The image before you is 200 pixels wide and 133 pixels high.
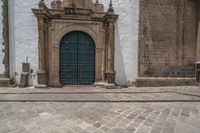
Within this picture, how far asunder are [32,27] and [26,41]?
30.4 inches

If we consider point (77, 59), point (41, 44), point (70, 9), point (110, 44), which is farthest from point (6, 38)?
point (110, 44)

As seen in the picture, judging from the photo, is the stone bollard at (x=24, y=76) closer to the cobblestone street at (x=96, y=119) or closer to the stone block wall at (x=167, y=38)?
the cobblestone street at (x=96, y=119)

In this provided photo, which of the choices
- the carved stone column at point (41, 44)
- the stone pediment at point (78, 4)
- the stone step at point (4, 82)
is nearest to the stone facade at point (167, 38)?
the stone pediment at point (78, 4)

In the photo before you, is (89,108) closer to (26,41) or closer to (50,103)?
(50,103)

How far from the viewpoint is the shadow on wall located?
35.5 feet

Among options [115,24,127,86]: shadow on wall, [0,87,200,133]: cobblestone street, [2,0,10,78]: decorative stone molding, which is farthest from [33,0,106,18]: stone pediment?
[0,87,200,133]: cobblestone street

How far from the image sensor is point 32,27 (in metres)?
10.2

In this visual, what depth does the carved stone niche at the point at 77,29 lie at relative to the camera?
10.2 metres

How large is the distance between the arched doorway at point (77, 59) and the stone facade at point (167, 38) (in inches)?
107

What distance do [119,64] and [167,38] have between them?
3.15 meters

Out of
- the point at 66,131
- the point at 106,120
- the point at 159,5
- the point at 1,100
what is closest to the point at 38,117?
the point at 66,131

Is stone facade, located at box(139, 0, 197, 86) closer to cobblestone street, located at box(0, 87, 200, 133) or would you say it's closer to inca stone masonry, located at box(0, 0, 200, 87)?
inca stone masonry, located at box(0, 0, 200, 87)

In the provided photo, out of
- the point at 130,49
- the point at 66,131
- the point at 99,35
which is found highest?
the point at 99,35

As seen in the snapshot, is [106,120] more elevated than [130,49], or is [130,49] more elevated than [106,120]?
[130,49]
